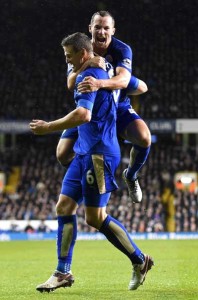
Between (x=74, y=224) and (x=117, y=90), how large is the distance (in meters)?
1.21

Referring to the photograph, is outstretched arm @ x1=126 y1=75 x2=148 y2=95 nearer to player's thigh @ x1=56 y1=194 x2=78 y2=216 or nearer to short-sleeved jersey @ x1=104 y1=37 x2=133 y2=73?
short-sleeved jersey @ x1=104 y1=37 x2=133 y2=73

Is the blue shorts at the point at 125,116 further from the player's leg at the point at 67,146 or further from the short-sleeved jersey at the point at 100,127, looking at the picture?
the short-sleeved jersey at the point at 100,127

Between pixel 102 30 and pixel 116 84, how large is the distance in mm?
657

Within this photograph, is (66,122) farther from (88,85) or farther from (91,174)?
(91,174)

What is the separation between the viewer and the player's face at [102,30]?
6.59m

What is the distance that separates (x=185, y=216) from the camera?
25.4 m

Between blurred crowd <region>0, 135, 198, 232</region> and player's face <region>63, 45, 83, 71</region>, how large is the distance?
19.3 meters

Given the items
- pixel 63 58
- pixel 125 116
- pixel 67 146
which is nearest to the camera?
pixel 67 146

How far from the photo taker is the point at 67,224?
21.3 ft

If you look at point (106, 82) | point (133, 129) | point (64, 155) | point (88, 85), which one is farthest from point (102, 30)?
point (64, 155)

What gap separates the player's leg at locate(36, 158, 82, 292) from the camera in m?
6.40

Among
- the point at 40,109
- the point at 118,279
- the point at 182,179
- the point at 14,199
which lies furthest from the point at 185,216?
the point at 118,279

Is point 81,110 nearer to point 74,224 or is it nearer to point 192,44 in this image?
point 74,224

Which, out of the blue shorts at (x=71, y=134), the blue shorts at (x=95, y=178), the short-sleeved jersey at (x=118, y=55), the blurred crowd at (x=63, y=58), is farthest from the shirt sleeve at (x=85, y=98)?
the blurred crowd at (x=63, y=58)
